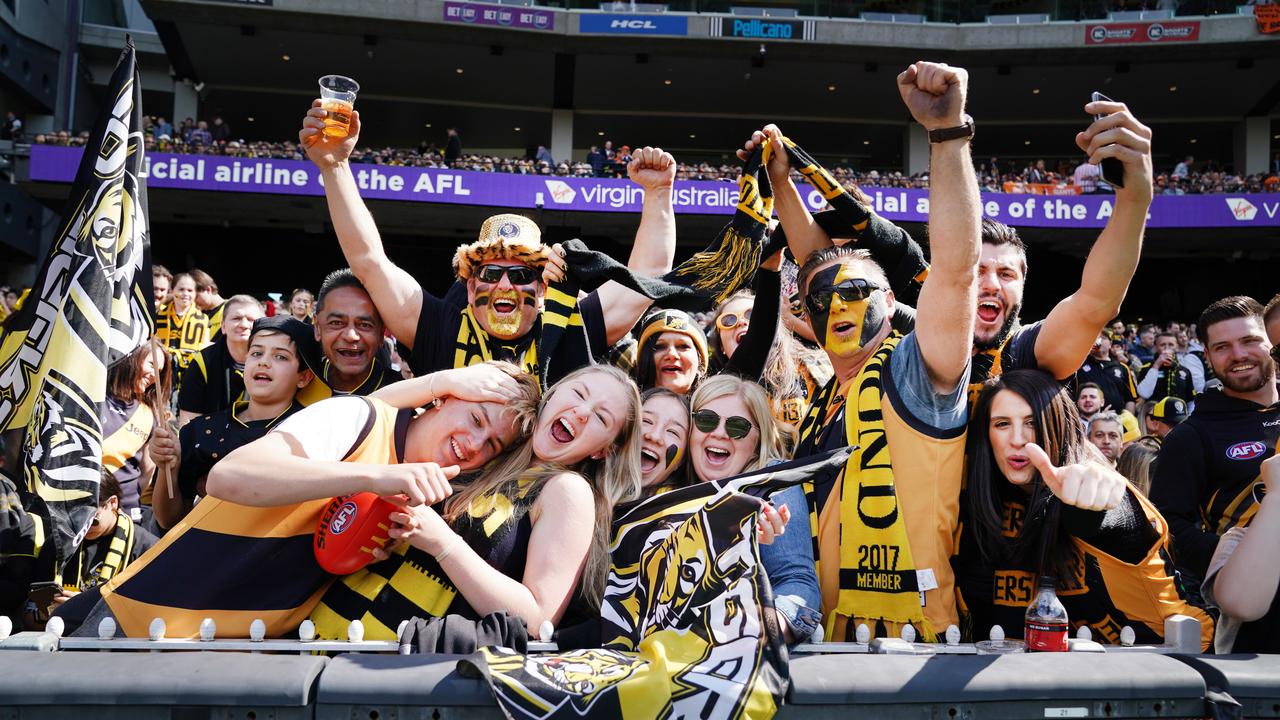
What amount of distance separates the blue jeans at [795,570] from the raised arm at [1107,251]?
88 cm

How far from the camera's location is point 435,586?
2.53 meters

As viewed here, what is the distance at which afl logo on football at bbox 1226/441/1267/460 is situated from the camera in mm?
3723

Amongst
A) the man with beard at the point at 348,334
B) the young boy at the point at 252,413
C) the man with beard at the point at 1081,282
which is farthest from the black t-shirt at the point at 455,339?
the man with beard at the point at 1081,282

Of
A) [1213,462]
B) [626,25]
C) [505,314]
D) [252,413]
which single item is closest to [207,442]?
[252,413]

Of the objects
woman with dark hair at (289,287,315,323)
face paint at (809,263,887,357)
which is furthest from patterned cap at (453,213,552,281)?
woman with dark hair at (289,287,315,323)

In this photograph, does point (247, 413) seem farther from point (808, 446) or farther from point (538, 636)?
point (808, 446)

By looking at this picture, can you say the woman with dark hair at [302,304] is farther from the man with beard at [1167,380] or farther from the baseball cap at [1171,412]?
the man with beard at [1167,380]

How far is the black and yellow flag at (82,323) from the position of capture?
3268 millimetres

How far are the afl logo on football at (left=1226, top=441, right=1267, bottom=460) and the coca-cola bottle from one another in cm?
197

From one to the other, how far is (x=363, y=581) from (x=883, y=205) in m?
20.2

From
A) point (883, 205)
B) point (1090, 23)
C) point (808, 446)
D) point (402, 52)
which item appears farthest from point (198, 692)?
point (1090, 23)

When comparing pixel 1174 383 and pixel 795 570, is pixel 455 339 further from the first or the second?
pixel 1174 383

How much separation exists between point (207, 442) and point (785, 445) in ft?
7.83

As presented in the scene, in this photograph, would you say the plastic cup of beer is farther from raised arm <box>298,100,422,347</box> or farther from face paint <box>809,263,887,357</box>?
face paint <box>809,263,887,357</box>
